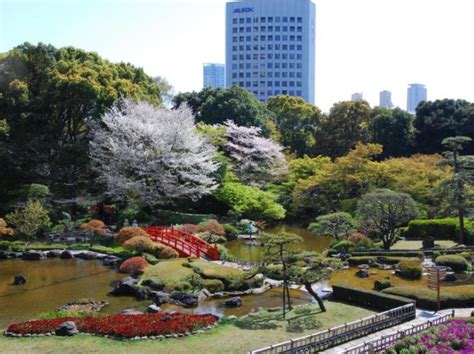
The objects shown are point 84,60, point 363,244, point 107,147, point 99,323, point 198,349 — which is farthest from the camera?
point 84,60

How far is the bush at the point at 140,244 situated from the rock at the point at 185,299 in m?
8.01

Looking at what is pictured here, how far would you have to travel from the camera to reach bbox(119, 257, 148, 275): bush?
88.9 feet

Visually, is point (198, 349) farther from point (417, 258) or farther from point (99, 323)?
point (417, 258)

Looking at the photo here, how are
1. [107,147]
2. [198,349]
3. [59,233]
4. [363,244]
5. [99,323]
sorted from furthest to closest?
[107,147], [59,233], [363,244], [99,323], [198,349]

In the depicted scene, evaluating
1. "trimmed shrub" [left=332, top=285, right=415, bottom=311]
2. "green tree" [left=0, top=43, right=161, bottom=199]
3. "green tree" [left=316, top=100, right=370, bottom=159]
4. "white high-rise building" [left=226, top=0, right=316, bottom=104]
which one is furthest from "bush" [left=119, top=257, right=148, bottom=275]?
"white high-rise building" [left=226, top=0, right=316, bottom=104]

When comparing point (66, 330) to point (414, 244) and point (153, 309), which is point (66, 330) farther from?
point (414, 244)

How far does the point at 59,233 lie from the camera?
36.4m

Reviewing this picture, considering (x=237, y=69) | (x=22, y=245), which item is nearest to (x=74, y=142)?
(x=22, y=245)

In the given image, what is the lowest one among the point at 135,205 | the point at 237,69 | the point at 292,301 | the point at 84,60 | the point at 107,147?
the point at 292,301

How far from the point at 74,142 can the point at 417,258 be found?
90.1ft

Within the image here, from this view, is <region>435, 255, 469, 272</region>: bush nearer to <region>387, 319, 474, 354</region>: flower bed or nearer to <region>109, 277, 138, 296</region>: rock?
<region>387, 319, 474, 354</region>: flower bed

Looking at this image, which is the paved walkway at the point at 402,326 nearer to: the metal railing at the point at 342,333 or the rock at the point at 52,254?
the metal railing at the point at 342,333

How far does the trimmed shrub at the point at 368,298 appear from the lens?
64.4ft

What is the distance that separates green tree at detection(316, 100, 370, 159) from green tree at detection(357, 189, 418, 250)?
29.6 m
